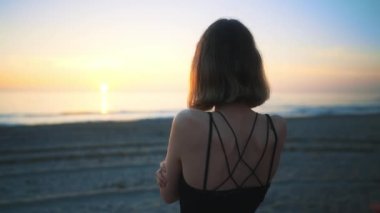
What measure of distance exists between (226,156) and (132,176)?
6.87 m

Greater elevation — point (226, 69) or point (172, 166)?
point (226, 69)

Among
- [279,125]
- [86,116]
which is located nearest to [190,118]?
[279,125]

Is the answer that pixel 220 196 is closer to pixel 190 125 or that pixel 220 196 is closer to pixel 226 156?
pixel 226 156

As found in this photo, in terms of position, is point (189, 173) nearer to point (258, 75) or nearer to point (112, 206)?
point (258, 75)

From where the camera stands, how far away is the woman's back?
1.54 meters

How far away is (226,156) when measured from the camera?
1572 millimetres

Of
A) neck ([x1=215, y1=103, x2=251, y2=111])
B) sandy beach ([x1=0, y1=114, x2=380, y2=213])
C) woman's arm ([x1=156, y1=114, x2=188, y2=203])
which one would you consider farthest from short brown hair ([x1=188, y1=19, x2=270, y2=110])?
sandy beach ([x1=0, y1=114, x2=380, y2=213])

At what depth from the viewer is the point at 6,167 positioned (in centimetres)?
940

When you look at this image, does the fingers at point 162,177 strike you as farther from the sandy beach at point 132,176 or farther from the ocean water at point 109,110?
the ocean water at point 109,110

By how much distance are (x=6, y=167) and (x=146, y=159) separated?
3474mm

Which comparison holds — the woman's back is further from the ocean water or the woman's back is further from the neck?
the ocean water

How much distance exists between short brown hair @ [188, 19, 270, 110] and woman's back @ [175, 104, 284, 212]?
7cm

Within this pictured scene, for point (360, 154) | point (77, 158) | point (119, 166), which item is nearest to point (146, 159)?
point (119, 166)

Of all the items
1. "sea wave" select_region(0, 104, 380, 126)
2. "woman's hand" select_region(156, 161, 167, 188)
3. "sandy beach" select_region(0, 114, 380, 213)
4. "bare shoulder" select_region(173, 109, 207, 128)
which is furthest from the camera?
"sea wave" select_region(0, 104, 380, 126)
